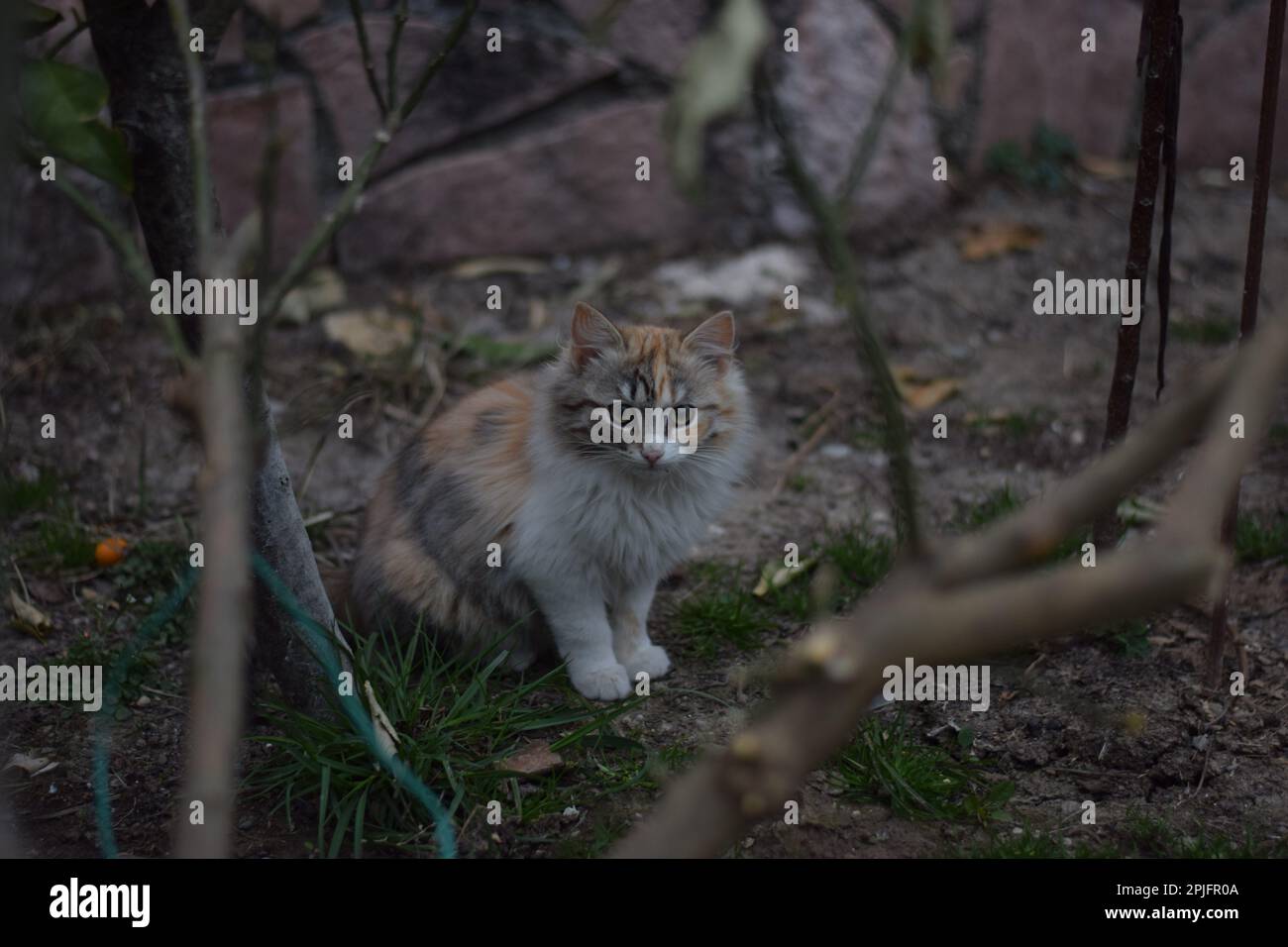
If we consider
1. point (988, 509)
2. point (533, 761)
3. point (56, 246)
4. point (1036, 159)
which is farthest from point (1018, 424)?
point (56, 246)

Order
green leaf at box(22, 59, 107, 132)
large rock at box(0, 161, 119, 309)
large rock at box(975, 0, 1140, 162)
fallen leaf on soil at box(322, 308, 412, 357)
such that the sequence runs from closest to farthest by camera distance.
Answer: green leaf at box(22, 59, 107, 132)
large rock at box(0, 161, 119, 309)
fallen leaf on soil at box(322, 308, 412, 357)
large rock at box(975, 0, 1140, 162)

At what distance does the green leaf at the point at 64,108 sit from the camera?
186 centimetres

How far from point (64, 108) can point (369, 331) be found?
9.32 ft

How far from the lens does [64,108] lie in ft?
6.15

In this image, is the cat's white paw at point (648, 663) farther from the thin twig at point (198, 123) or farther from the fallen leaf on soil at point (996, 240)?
the fallen leaf on soil at point (996, 240)

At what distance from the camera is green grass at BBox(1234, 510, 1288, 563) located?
133 inches

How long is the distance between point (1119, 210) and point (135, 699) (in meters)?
4.76

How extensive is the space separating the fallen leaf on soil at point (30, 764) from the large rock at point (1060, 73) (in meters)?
4.72

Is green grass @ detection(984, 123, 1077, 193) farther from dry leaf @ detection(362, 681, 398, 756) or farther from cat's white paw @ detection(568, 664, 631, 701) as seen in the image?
dry leaf @ detection(362, 681, 398, 756)

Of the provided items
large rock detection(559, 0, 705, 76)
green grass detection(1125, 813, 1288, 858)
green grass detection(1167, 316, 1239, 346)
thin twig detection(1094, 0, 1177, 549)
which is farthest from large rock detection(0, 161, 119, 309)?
green grass detection(1167, 316, 1239, 346)

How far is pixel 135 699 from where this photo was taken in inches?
118

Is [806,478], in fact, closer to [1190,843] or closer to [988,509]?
[988,509]
